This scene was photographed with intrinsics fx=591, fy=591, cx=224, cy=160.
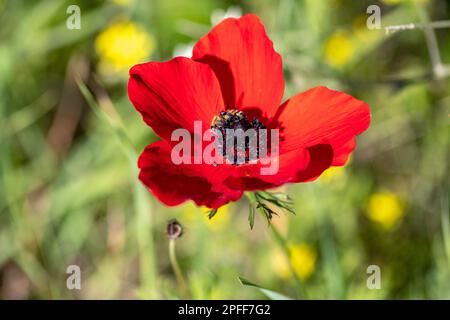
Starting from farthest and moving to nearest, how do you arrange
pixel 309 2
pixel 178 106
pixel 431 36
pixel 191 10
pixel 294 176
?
pixel 191 10 → pixel 309 2 → pixel 431 36 → pixel 178 106 → pixel 294 176

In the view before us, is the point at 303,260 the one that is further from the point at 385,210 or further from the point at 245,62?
the point at 245,62

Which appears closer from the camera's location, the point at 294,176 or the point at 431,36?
the point at 294,176

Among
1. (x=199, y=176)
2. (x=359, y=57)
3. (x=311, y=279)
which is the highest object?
(x=359, y=57)

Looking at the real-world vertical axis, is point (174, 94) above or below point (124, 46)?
below

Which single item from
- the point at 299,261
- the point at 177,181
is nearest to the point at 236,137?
the point at 177,181
